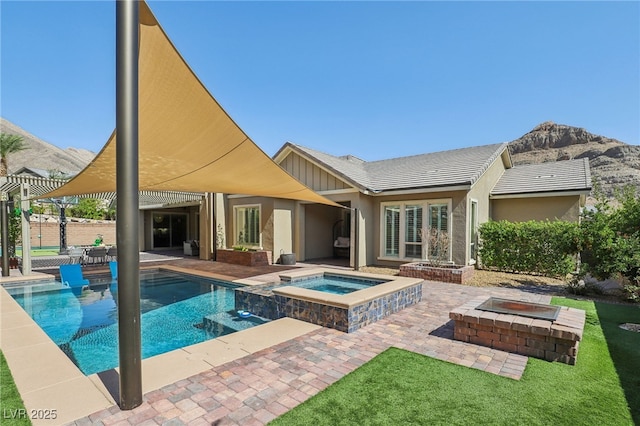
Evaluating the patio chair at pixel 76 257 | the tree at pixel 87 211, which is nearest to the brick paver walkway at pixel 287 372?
the patio chair at pixel 76 257

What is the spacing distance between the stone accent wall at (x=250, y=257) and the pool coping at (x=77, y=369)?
1045cm

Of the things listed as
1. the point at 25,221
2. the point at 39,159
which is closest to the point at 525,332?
the point at 25,221

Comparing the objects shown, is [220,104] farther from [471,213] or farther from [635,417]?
[471,213]

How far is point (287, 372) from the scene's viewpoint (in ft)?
15.1

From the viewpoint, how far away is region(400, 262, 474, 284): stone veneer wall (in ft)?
39.8

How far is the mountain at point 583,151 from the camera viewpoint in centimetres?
5500

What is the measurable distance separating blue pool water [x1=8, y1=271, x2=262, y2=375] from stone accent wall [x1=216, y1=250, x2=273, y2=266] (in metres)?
3.66

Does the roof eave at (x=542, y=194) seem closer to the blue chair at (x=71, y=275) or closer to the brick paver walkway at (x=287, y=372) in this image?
the brick paver walkway at (x=287, y=372)

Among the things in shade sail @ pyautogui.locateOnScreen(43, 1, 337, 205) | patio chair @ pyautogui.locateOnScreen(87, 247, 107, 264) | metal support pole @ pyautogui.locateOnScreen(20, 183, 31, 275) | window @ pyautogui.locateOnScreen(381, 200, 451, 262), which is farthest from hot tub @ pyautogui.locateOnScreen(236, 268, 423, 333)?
patio chair @ pyautogui.locateOnScreen(87, 247, 107, 264)

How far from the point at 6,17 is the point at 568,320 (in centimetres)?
1482

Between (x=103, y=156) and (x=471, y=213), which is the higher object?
(x=103, y=156)

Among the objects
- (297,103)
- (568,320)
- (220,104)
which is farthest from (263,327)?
(297,103)

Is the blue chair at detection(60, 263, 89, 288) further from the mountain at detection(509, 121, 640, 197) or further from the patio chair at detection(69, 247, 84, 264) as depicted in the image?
the mountain at detection(509, 121, 640, 197)

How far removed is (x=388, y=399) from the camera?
3918 millimetres
